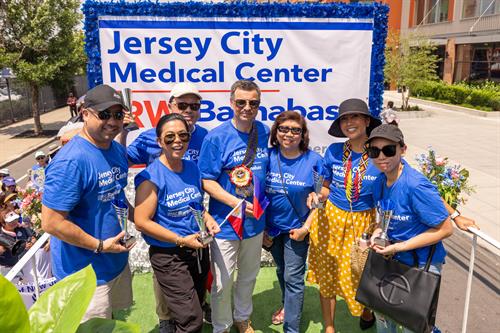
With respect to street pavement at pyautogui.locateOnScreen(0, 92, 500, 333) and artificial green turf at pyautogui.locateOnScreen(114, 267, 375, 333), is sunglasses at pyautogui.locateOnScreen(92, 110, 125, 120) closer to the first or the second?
artificial green turf at pyautogui.locateOnScreen(114, 267, 375, 333)

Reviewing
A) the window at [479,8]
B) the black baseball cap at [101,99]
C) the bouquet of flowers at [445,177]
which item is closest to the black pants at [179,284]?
the black baseball cap at [101,99]

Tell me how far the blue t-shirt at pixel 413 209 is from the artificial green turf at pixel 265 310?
1446mm

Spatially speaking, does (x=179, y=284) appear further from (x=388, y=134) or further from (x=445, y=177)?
(x=445, y=177)

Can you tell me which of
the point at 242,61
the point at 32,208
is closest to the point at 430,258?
the point at 242,61

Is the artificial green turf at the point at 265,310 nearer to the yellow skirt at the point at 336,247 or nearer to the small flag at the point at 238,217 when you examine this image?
the yellow skirt at the point at 336,247

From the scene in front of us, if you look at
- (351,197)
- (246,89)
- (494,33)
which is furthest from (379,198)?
(494,33)

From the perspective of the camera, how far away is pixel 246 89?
114 inches

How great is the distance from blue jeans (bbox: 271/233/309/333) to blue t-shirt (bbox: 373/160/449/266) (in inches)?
32.3

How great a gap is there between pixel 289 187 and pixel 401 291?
104 centimetres

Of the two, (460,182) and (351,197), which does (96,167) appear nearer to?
(351,197)

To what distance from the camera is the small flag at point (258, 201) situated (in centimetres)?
290

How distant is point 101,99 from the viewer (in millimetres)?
2270

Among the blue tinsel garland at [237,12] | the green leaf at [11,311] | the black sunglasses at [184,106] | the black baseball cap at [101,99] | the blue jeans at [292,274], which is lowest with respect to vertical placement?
the blue jeans at [292,274]

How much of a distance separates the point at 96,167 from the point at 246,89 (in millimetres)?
1213
